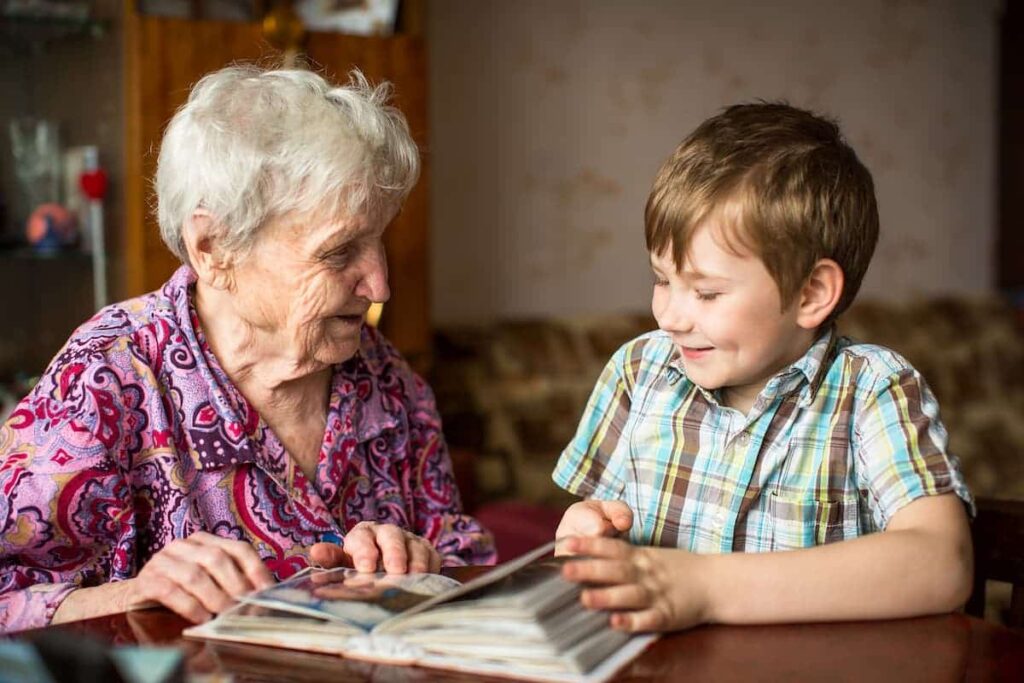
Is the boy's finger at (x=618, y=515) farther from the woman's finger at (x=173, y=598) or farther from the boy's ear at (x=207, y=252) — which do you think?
the boy's ear at (x=207, y=252)

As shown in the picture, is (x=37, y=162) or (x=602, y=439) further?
(x=37, y=162)

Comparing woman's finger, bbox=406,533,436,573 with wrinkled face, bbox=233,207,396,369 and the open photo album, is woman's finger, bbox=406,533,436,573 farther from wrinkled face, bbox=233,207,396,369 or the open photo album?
wrinkled face, bbox=233,207,396,369

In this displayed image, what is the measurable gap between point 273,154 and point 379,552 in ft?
1.57

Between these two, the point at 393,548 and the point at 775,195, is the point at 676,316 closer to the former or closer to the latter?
the point at 775,195

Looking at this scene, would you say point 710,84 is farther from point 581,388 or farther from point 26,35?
point 26,35

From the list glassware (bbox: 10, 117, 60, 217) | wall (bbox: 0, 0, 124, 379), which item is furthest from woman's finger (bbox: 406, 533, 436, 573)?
glassware (bbox: 10, 117, 60, 217)

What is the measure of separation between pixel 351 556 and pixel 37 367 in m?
1.72

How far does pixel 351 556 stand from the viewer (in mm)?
1253

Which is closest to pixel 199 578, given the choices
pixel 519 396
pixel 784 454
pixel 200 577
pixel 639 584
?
pixel 200 577

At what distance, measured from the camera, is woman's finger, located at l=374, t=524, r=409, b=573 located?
1.23 meters

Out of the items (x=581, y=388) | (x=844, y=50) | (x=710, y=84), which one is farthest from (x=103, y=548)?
(x=844, y=50)

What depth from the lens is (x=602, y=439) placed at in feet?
4.97

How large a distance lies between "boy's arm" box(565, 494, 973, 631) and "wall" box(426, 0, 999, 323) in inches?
92.9

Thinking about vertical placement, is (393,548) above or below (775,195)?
below
